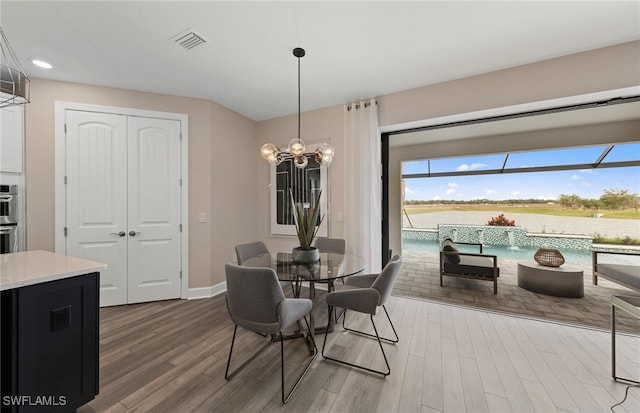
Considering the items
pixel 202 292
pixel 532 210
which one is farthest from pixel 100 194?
pixel 532 210

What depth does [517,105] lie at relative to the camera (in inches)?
98.3

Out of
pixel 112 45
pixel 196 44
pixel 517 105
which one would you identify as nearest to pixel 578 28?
pixel 517 105

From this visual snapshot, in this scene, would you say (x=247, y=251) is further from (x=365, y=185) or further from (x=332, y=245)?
(x=365, y=185)

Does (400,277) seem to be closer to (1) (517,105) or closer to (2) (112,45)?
(1) (517,105)

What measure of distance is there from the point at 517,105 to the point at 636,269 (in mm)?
2326

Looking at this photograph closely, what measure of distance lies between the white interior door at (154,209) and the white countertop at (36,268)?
1.40 meters

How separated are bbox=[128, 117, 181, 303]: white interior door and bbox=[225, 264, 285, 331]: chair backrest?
6.84 ft

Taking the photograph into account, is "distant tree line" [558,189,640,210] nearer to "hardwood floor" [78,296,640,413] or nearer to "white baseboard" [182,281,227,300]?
"hardwood floor" [78,296,640,413]

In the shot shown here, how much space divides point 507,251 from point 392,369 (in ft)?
21.3

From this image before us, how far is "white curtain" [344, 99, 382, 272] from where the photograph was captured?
10.4ft

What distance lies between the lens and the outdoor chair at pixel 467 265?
11.4 ft

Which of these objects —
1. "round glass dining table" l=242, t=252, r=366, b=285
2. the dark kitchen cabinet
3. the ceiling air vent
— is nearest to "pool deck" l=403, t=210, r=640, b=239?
"round glass dining table" l=242, t=252, r=366, b=285

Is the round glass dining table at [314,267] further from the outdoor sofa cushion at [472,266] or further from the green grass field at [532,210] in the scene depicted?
the green grass field at [532,210]

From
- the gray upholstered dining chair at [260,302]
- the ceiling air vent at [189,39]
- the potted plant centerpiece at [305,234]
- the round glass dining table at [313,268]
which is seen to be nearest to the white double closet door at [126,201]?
the ceiling air vent at [189,39]
